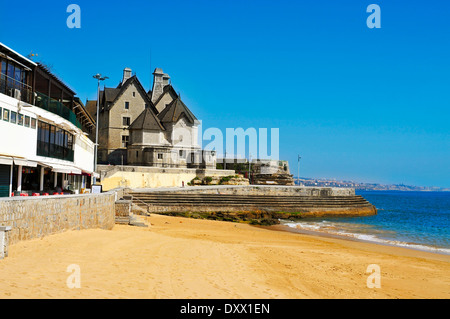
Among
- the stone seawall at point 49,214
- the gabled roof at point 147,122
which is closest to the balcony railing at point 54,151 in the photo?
the stone seawall at point 49,214

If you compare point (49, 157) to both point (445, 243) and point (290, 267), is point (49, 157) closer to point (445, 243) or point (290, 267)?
point (290, 267)

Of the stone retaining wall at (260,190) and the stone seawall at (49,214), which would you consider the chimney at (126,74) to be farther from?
the stone seawall at (49,214)

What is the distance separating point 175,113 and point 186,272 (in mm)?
51981

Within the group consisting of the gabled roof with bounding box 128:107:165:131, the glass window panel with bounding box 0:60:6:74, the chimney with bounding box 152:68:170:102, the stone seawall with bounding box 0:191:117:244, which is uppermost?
the chimney with bounding box 152:68:170:102

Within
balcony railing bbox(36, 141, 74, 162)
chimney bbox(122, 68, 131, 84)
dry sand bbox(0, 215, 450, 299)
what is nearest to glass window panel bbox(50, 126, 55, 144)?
balcony railing bbox(36, 141, 74, 162)

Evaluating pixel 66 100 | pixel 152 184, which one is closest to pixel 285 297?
pixel 66 100

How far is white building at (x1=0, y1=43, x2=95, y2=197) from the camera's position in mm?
17969

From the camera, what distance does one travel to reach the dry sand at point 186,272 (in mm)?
8203

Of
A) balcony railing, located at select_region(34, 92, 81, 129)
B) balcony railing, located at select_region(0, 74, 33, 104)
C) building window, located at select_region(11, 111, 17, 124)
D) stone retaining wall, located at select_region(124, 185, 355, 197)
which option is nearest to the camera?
building window, located at select_region(11, 111, 17, 124)

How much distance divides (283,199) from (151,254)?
125ft

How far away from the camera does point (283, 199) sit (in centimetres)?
4934

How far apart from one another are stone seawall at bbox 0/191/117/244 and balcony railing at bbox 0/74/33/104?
635 centimetres

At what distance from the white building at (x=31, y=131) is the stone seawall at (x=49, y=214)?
3172mm

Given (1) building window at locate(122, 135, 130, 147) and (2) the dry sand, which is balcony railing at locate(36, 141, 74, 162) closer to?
(2) the dry sand
